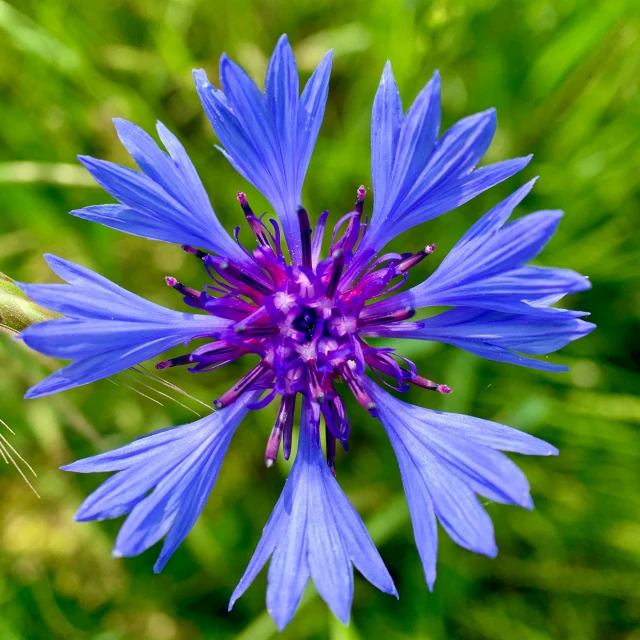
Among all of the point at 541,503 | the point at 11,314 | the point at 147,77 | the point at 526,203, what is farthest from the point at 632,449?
the point at 147,77

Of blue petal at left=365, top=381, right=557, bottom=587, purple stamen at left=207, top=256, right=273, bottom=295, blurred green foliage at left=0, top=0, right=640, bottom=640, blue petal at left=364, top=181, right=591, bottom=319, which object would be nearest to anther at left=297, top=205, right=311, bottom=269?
purple stamen at left=207, top=256, right=273, bottom=295

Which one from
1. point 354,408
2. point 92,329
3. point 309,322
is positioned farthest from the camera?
point 354,408

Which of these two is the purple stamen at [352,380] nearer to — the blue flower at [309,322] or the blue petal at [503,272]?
the blue flower at [309,322]

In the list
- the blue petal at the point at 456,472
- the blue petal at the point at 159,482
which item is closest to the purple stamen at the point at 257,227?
the blue petal at the point at 159,482

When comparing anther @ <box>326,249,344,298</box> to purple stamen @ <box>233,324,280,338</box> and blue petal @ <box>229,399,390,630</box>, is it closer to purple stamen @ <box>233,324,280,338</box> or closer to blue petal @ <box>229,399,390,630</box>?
purple stamen @ <box>233,324,280,338</box>

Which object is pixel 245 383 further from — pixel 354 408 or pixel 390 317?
pixel 354 408

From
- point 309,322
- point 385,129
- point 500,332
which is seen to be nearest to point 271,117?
point 385,129
